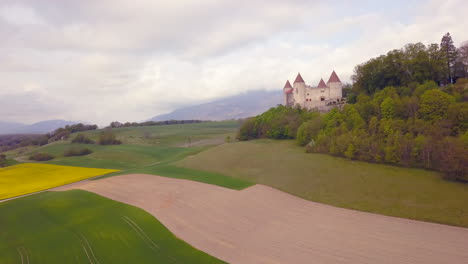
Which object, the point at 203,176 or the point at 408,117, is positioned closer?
the point at 203,176

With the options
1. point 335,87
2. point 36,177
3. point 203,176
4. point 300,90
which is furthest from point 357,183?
point 300,90

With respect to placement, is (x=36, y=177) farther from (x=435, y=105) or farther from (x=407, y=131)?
(x=435, y=105)

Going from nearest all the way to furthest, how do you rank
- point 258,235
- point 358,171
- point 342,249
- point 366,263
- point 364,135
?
point 366,263, point 342,249, point 258,235, point 358,171, point 364,135

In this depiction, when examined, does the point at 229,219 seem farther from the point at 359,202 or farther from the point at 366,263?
the point at 359,202

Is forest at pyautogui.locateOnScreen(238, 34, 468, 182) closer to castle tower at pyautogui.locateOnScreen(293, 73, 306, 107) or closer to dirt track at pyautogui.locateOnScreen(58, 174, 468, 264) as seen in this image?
dirt track at pyautogui.locateOnScreen(58, 174, 468, 264)

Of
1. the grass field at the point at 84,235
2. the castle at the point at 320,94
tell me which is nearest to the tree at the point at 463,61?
the castle at the point at 320,94

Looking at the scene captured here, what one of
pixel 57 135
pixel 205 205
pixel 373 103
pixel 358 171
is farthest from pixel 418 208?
pixel 57 135

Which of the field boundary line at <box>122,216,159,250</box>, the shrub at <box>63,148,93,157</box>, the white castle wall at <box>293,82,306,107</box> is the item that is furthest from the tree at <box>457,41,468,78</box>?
the shrub at <box>63,148,93,157</box>
